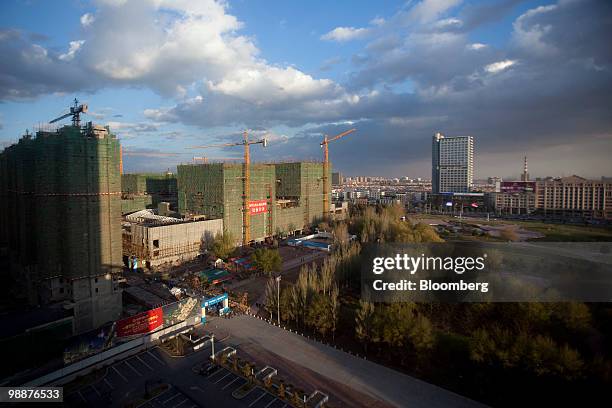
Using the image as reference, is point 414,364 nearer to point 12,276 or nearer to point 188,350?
point 188,350

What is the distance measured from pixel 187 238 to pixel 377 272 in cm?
1970

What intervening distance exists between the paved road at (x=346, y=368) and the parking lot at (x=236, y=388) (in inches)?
82.3

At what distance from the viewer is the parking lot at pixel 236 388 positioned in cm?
1055

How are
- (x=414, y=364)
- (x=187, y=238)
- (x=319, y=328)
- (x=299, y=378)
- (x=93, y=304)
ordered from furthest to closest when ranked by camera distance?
(x=187, y=238), (x=93, y=304), (x=319, y=328), (x=414, y=364), (x=299, y=378)

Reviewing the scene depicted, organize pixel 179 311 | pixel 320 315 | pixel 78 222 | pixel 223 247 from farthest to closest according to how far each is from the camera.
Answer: pixel 223 247 < pixel 78 222 < pixel 179 311 < pixel 320 315

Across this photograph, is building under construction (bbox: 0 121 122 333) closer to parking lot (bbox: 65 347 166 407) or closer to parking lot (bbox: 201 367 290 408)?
parking lot (bbox: 65 347 166 407)

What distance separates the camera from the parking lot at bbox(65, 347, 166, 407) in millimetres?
10812

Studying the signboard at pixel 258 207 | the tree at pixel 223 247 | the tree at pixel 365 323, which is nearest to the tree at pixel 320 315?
the tree at pixel 365 323

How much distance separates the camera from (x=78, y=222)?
53.0ft

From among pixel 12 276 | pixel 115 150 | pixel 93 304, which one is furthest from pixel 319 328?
pixel 12 276

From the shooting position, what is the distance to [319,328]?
14.9m

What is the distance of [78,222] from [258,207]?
20.4 m

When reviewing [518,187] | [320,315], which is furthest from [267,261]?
[518,187]

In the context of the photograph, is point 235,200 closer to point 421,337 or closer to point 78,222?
point 78,222
